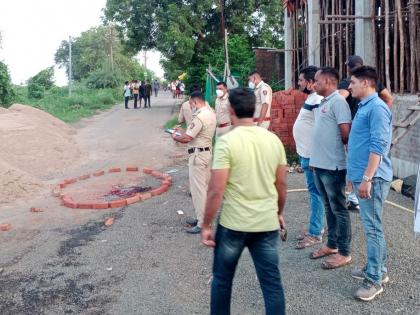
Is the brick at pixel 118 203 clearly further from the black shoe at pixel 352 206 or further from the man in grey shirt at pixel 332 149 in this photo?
the man in grey shirt at pixel 332 149

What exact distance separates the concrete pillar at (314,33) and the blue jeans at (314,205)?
791cm

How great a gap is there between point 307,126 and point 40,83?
42638 millimetres

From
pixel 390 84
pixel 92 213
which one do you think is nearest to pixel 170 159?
pixel 92 213

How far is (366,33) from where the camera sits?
955cm

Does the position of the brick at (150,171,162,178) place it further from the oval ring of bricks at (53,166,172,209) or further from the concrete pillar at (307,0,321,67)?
the concrete pillar at (307,0,321,67)

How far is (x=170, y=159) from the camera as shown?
501 inches

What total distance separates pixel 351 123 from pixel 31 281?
3.66 m

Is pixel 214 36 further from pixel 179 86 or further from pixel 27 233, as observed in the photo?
pixel 27 233

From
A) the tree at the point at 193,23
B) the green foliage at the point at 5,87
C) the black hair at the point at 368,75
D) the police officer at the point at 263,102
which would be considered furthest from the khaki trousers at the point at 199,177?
the green foliage at the point at 5,87

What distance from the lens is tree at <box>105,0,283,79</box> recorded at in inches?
956

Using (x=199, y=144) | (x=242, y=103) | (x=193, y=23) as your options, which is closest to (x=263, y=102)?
(x=199, y=144)

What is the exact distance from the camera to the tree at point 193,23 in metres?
24.3

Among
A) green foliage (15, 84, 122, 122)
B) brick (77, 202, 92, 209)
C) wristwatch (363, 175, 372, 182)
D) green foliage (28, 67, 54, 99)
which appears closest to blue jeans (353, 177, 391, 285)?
wristwatch (363, 175, 372, 182)

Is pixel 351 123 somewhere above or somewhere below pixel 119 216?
above
